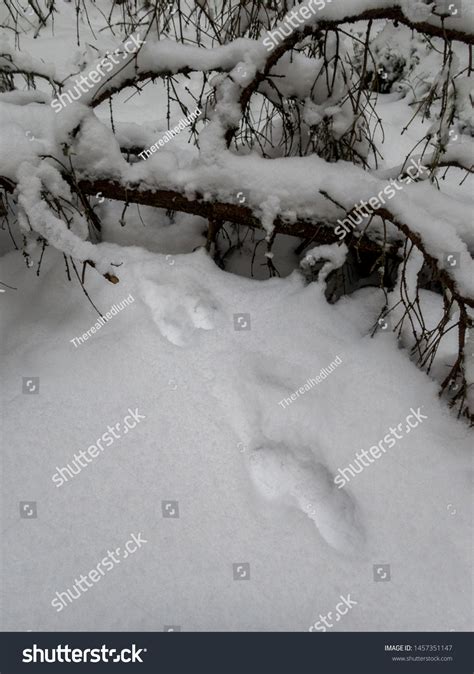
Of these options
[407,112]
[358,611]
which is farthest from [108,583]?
[407,112]

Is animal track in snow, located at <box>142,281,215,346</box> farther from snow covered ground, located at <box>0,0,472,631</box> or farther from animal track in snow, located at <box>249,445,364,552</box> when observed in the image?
animal track in snow, located at <box>249,445,364,552</box>

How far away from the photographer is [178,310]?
1811mm

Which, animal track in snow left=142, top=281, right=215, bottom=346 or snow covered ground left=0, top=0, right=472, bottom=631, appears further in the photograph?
animal track in snow left=142, top=281, right=215, bottom=346

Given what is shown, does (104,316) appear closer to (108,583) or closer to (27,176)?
(27,176)

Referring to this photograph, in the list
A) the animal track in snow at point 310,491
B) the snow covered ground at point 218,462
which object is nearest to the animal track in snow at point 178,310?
the snow covered ground at point 218,462

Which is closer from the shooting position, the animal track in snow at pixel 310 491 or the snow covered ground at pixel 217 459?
the snow covered ground at pixel 217 459

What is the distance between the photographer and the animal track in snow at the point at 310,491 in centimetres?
145

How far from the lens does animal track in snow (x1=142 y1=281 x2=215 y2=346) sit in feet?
5.83

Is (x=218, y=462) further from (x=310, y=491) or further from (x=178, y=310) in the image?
(x=178, y=310)

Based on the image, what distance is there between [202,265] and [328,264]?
1.50 feet

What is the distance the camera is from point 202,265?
6.42ft

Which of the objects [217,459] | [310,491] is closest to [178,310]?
[217,459]

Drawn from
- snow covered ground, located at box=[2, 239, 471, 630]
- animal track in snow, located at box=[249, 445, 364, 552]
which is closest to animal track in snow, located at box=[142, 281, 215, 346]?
snow covered ground, located at box=[2, 239, 471, 630]

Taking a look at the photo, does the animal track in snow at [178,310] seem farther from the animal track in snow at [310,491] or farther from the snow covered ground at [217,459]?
the animal track in snow at [310,491]
